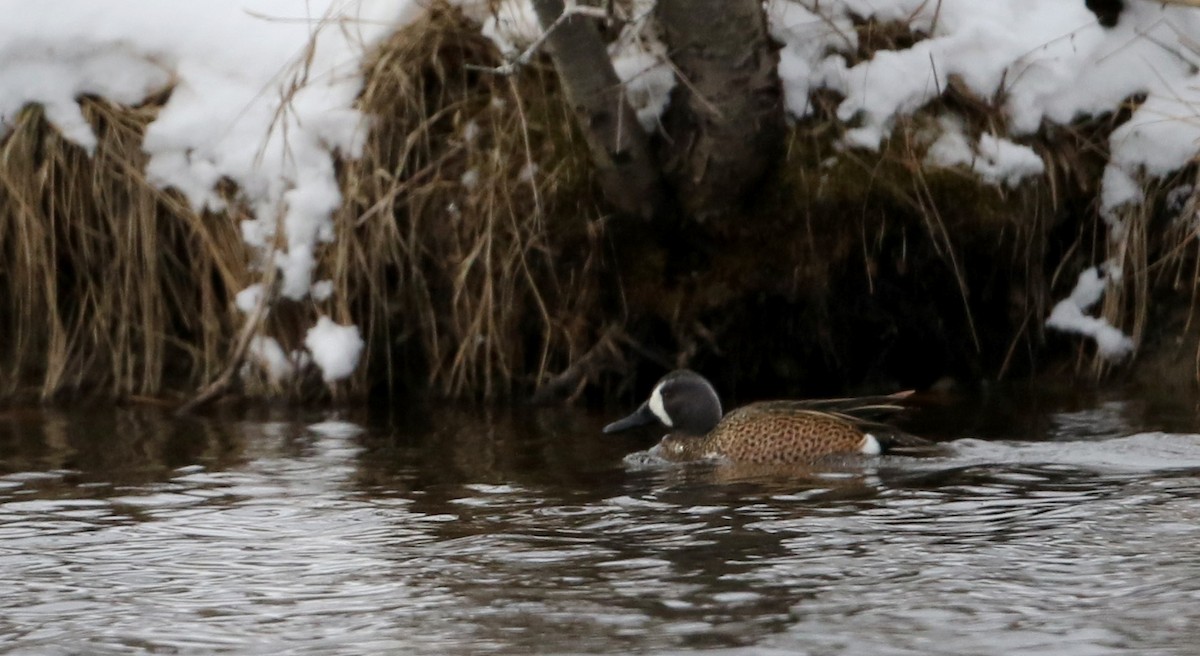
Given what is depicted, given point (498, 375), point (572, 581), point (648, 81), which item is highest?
point (648, 81)

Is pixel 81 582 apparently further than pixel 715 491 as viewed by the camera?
No

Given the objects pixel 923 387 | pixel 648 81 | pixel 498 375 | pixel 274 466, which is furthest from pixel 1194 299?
pixel 274 466

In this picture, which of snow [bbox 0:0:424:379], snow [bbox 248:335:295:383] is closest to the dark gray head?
snow [bbox 0:0:424:379]

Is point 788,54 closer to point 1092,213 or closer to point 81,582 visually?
point 1092,213

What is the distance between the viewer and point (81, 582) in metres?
3.93

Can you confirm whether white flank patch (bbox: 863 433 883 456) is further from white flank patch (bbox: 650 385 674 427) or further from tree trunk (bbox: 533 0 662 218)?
tree trunk (bbox: 533 0 662 218)

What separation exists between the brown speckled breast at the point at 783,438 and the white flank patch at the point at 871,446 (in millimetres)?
21

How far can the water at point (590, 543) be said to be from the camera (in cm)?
338

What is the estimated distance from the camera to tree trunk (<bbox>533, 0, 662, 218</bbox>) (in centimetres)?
563

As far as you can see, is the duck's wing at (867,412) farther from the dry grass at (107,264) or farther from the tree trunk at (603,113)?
the dry grass at (107,264)

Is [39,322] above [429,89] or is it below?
below

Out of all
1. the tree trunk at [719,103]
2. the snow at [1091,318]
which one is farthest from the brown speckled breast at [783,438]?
the snow at [1091,318]

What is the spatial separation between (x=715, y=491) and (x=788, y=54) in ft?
6.97

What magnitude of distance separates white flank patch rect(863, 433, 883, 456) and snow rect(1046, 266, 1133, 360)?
144 cm
